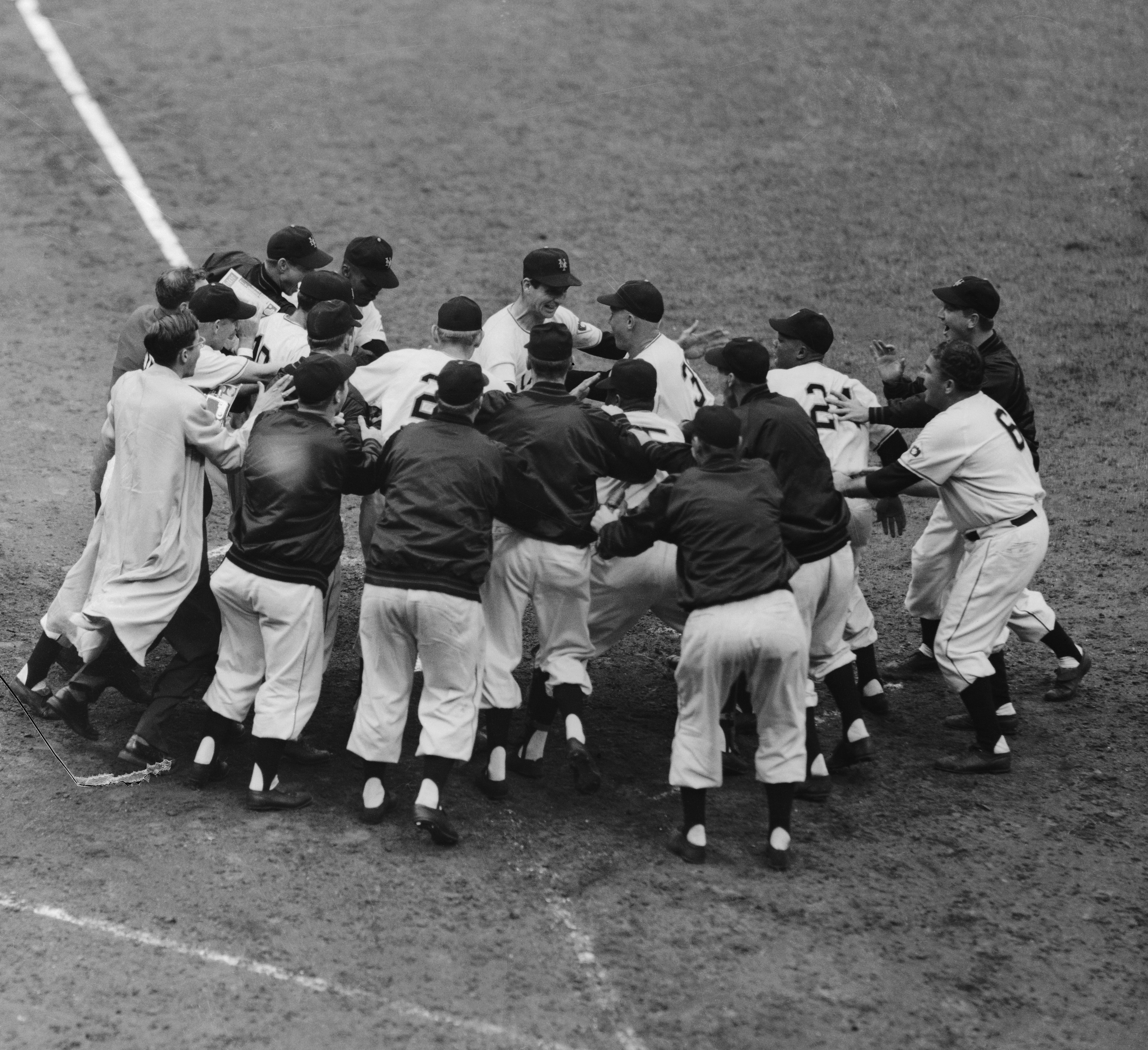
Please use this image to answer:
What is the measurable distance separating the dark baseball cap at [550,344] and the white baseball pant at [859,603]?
64.6 inches

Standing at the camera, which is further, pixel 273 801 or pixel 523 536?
pixel 523 536

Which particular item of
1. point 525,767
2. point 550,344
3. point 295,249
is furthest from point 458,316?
point 525,767

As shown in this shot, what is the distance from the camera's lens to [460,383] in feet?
20.3

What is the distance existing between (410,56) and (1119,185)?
7259 mm

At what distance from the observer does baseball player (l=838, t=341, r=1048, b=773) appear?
6.86 m

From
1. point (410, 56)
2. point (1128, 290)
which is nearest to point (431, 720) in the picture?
point (1128, 290)

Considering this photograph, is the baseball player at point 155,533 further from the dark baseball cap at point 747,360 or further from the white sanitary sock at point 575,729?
the dark baseball cap at point 747,360

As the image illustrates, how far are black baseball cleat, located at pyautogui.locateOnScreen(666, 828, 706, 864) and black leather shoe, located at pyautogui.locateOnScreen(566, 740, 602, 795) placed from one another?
1.84 ft

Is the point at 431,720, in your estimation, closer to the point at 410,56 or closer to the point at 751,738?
the point at 751,738

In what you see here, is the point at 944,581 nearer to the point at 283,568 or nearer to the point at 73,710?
the point at 283,568

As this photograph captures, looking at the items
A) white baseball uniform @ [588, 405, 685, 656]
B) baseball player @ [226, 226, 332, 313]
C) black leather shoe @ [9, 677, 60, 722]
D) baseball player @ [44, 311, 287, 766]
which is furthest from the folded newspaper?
black leather shoe @ [9, 677, 60, 722]

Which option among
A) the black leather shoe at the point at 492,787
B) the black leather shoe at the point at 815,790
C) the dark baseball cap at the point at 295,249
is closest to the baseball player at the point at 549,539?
the black leather shoe at the point at 492,787

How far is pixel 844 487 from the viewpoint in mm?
7008

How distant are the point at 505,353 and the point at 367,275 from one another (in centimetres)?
92
